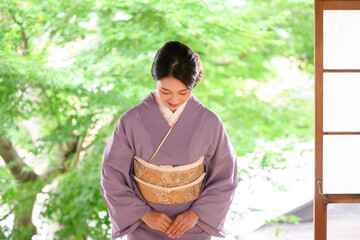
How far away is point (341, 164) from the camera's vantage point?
2.32 metres

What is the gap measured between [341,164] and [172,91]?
120 cm

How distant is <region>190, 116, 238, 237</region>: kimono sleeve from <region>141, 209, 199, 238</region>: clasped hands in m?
0.06

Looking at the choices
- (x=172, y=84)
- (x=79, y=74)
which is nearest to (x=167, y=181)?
(x=172, y=84)

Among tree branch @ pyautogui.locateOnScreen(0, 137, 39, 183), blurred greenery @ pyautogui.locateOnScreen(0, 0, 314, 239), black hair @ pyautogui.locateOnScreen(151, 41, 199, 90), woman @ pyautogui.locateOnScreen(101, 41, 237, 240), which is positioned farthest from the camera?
tree branch @ pyautogui.locateOnScreen(0, 137, 39, 183)

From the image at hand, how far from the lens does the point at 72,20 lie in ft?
10.3

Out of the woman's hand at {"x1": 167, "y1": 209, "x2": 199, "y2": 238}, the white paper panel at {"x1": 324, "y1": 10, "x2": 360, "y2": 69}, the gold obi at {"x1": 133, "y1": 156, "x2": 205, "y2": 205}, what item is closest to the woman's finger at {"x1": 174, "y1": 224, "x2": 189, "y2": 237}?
the woman's hand at {"x1": 167, "y1": 209, "x2": 199, "y2": 238}

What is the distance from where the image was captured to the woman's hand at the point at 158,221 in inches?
67.6

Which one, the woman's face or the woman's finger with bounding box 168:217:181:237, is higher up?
the woman's face

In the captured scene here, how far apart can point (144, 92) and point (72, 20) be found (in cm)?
77

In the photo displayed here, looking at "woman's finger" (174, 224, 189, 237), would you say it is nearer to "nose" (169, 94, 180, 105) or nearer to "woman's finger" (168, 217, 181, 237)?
"woman's finger" (168, 217, 181, 237)

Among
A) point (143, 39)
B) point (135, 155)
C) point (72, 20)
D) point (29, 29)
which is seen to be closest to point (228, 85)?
point (143, 39)

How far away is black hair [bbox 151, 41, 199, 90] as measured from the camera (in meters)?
1.57

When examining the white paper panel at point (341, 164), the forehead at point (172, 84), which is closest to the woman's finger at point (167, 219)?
the forehead at point (172, 84)

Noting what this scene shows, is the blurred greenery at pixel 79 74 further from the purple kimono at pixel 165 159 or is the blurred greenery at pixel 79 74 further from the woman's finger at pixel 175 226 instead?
the woman's finger at pixel 175 226
